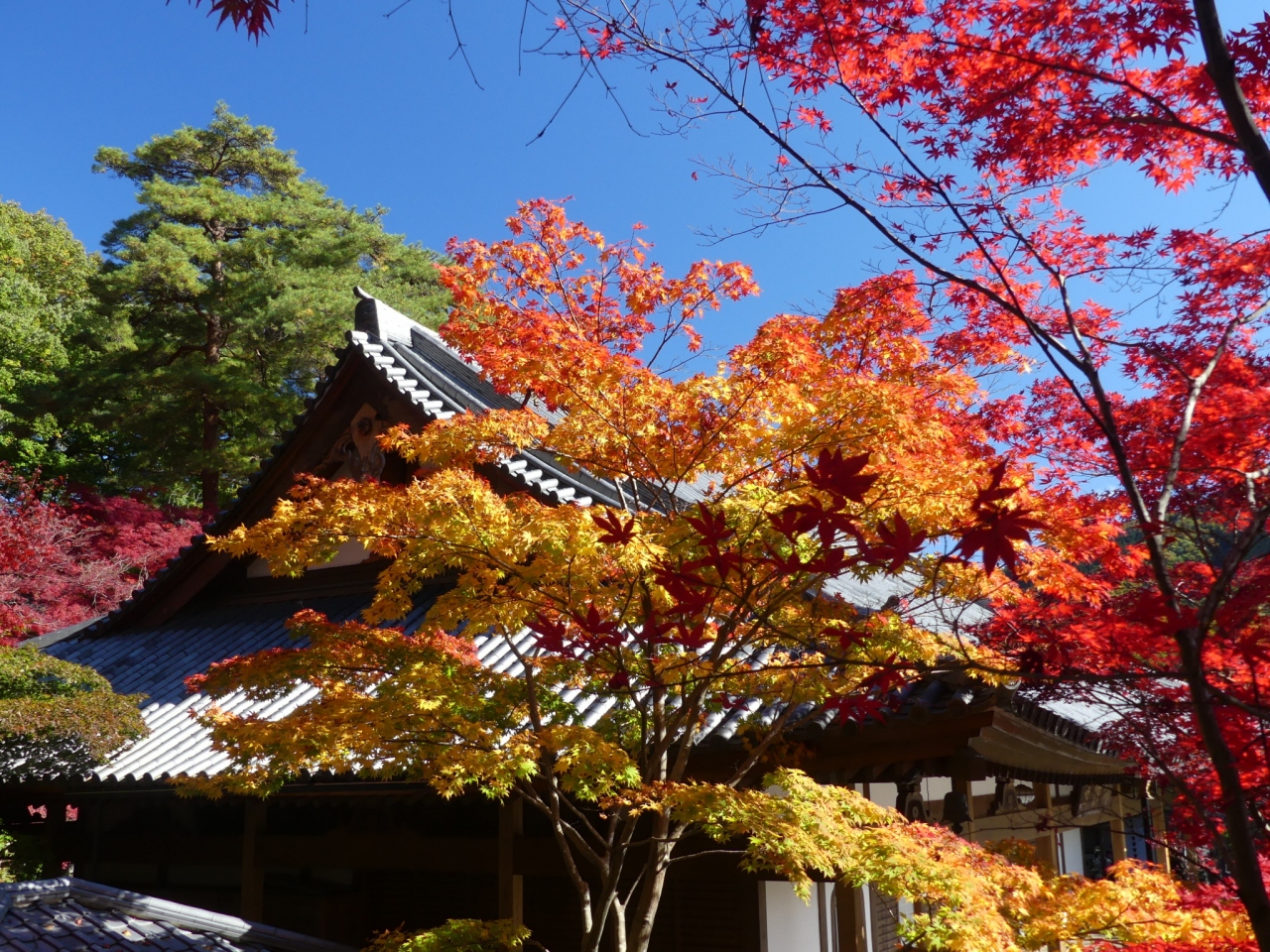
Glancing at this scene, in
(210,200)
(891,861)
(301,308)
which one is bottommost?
(891,861)

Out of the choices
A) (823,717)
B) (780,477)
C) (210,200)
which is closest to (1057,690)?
(823,717)

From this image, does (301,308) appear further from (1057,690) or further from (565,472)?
(1057,690)

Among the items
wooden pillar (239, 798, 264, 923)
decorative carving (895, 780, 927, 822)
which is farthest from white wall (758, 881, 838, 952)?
wooden pillar (239, 798, 264, 923)

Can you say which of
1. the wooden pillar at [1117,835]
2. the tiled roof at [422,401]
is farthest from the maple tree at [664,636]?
the wooden pillar at [1117,835]

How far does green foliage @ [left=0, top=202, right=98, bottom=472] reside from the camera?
24.6 metres

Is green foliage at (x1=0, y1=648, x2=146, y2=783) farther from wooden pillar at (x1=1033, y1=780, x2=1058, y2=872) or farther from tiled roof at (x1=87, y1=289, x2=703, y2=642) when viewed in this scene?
wooden pillar at (x1=1033, y1=780, x2=1058, y2=872)

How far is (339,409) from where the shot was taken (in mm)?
9312

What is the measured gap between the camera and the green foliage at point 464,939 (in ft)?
15.9

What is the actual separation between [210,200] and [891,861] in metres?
27.7

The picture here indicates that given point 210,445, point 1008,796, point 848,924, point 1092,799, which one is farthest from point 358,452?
point 210,445

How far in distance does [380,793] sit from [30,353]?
2479 centimetres

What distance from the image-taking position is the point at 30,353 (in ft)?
84.8

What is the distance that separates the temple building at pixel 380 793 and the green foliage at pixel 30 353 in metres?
16.4

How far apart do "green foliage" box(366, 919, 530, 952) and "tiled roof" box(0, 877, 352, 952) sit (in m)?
0.96
